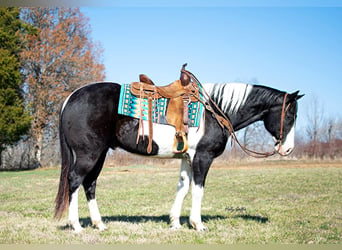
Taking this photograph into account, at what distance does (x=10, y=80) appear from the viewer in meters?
19.9

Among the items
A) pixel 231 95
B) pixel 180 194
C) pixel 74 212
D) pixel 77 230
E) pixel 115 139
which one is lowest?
pixel 77 230

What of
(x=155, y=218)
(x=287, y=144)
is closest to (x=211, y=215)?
(x=155, y=218)

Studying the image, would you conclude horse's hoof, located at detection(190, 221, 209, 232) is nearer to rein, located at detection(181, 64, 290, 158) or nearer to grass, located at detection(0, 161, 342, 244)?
grass, located at detection(0, 161, 342, 244)

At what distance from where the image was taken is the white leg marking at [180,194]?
17.1 ft

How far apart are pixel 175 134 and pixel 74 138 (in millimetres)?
1449

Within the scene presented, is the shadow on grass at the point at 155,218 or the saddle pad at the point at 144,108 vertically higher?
the saddle pad at the point at 144,108

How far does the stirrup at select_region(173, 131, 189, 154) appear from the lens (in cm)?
495

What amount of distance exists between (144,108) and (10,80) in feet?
57.3

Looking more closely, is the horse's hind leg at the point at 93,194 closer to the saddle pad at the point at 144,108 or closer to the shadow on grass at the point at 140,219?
the shadow on grass at the point at 140,219

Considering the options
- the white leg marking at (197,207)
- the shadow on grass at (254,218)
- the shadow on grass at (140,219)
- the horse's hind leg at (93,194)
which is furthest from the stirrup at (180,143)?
the shadow on grass at (254,218)

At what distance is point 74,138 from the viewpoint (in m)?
4.96

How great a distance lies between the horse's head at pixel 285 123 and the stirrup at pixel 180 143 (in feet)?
4.82

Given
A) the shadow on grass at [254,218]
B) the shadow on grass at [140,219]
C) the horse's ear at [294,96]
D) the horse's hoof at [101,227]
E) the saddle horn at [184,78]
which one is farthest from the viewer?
the shadow on grass at [254,218]

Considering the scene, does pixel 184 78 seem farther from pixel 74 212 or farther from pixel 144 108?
pixel 74 212
